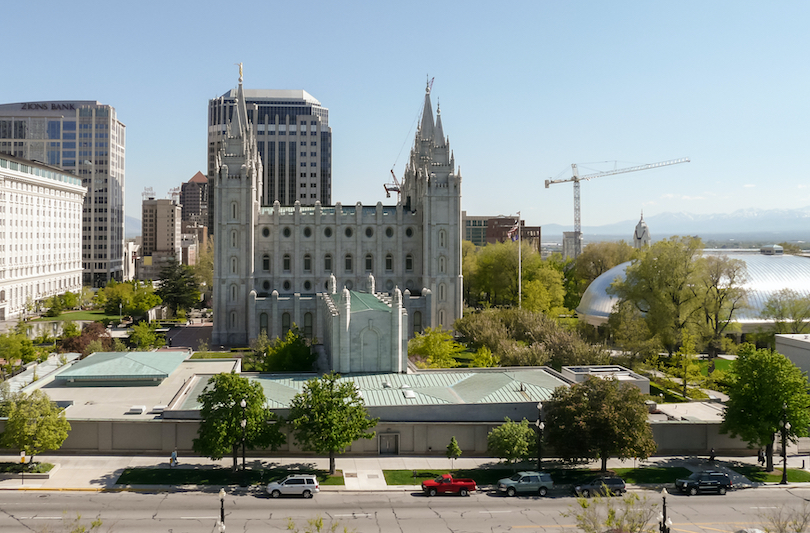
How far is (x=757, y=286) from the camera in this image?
3396 inches

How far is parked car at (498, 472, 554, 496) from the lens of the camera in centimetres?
3503

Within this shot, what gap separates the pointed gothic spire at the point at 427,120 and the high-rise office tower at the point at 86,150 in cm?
9287

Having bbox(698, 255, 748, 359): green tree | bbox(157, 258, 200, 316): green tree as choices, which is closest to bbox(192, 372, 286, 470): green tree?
bbox(698, 255, 748, 359): green tree

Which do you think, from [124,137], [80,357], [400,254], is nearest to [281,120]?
[124,137]

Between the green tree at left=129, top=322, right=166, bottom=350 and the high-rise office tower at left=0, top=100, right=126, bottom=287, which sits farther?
the high-rise office tower at left=0, top=100, right=126, bottom=287

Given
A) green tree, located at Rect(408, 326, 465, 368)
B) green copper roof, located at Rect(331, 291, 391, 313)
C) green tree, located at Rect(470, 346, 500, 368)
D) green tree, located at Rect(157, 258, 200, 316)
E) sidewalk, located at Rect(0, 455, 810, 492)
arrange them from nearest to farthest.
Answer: sidewalk, located at Rect(0, 455, 810, 492)
green copper roof, located at Rect(331, 291, 391, 313)
green tree, located at Rect(470, 346, 500, 368)
green tree, located at Rect(408, 326, 465, 368)
green tree, located at Rect(157, 258, 200, 316)

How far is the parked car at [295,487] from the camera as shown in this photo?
34125 mm

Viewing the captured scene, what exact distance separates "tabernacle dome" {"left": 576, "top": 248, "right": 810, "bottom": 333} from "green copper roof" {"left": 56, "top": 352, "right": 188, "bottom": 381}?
49.6 metres

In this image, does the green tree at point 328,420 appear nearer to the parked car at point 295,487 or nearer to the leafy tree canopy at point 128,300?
the parked car at point 295,487

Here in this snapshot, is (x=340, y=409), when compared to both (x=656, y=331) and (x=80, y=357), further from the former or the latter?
(x=656, y=331)

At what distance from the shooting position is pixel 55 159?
161 meters

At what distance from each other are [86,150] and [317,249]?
96.9m

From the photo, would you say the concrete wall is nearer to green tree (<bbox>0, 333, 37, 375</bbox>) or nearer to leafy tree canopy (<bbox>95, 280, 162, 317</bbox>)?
green tree (<bbox>0, 333, 37, 375</bbox>)

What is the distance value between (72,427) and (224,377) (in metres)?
9.92
